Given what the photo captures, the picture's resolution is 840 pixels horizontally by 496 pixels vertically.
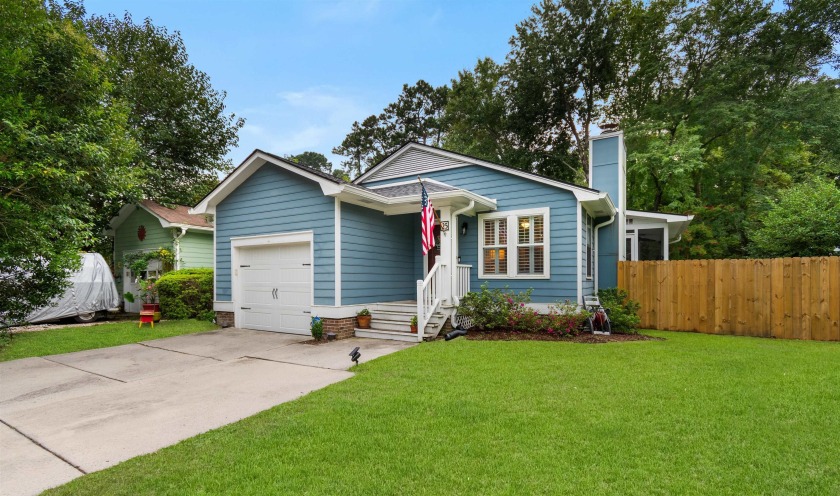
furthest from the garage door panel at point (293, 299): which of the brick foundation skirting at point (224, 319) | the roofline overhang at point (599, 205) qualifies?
the roofline overhang at point (599, 205)

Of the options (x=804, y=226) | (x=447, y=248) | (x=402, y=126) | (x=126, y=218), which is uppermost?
(x=402, y=126)

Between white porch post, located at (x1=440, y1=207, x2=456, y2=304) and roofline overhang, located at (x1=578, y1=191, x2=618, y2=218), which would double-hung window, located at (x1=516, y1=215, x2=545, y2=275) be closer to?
roofline overhang, located at (x1=578, y1=191, x2=618, y2=218)

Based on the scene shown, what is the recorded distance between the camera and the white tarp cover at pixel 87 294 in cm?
1125

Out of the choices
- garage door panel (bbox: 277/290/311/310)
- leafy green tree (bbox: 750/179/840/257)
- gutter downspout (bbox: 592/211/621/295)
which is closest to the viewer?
garage door panel (bbox: 277/290/311/310)

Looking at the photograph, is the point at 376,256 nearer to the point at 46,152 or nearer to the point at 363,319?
the point at 363,319

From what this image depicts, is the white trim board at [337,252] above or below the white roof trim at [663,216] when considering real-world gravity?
below

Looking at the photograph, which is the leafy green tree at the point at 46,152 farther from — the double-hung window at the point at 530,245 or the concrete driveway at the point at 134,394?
the double-hung window at the point at 530,245

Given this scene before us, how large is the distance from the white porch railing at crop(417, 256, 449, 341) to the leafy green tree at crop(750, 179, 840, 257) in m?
9.27

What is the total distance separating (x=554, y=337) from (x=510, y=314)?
3.18 feet

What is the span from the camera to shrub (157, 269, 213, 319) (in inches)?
459

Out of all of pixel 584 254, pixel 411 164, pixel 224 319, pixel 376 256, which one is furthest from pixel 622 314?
pixel 224 319

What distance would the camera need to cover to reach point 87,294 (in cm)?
1185

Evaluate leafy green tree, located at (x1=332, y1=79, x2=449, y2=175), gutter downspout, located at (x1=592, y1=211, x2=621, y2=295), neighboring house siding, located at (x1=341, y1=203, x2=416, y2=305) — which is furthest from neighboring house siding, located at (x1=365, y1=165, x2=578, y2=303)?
leafy green tree, located at (x1=332, y1=79, x2=449, y2=175)

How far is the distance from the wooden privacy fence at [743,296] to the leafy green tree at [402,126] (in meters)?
21.5
